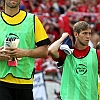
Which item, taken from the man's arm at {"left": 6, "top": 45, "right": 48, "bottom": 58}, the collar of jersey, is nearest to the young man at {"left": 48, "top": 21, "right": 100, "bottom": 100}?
the man's arm at {"left": 6, "top": 45, "right": 48, "bottom": 58}

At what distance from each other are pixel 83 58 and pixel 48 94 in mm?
5420

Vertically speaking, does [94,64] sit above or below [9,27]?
below

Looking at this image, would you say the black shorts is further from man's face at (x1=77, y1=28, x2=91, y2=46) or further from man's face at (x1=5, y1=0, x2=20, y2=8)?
man's face at (x1=77, y1=28, x2=91, y2=46)

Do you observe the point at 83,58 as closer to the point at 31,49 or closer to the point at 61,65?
the point at 61,65

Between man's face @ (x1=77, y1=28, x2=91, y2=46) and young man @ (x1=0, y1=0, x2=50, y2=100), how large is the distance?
3.19 feet

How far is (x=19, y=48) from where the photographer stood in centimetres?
540

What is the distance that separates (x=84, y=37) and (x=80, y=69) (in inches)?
19.0

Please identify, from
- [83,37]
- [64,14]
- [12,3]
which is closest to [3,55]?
[12,3]

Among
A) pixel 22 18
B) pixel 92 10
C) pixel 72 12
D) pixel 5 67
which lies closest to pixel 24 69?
pixel 5 67

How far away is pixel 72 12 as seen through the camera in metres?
16.3

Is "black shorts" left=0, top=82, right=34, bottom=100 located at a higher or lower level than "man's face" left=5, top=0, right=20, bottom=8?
lower

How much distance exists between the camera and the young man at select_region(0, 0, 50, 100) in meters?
5.48

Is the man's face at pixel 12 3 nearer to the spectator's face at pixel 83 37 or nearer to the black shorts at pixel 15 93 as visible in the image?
the black shorts at pixel 15 93

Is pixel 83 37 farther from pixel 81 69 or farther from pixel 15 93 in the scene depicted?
pixel 15 93
